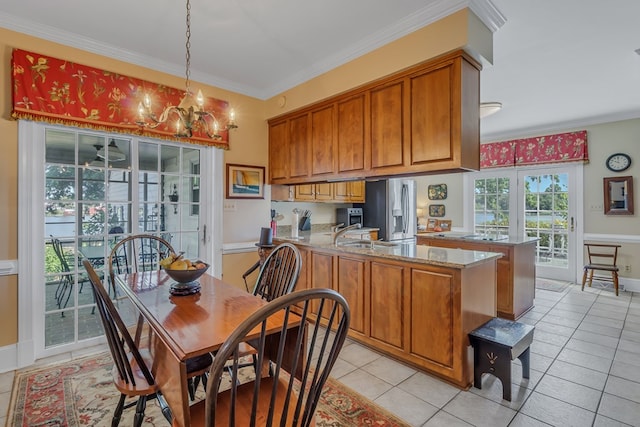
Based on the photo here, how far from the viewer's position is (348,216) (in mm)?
5457

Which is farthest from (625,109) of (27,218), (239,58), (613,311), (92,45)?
(27,218)

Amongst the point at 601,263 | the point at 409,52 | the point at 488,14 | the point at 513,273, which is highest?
the point at 488,14

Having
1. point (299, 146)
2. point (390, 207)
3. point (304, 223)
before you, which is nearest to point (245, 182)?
point (299, 146)

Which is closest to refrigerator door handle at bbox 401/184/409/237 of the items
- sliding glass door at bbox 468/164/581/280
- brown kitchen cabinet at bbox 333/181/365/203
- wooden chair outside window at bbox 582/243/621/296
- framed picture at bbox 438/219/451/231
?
brown kitchen cabinet at bbox 333/181/365/203

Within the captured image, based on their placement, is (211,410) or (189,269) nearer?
(211,410)

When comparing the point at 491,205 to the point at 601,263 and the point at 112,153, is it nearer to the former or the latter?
the point at 601,263

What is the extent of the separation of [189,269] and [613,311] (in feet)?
16.2

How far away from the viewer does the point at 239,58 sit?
3.13 metres

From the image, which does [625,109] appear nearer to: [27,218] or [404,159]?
[404,159]

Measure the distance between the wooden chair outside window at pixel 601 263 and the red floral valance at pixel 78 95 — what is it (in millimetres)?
6016

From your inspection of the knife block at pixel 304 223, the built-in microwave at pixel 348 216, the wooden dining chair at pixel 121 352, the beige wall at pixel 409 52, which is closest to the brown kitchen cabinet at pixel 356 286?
the beige wall at pixel 409 52

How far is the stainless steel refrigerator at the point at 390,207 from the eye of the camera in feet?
17.6

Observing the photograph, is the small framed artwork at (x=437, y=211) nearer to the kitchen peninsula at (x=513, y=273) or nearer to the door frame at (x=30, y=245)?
the kitchen peninsula at (x=513, y=273)

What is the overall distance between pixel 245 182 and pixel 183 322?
2606mm
